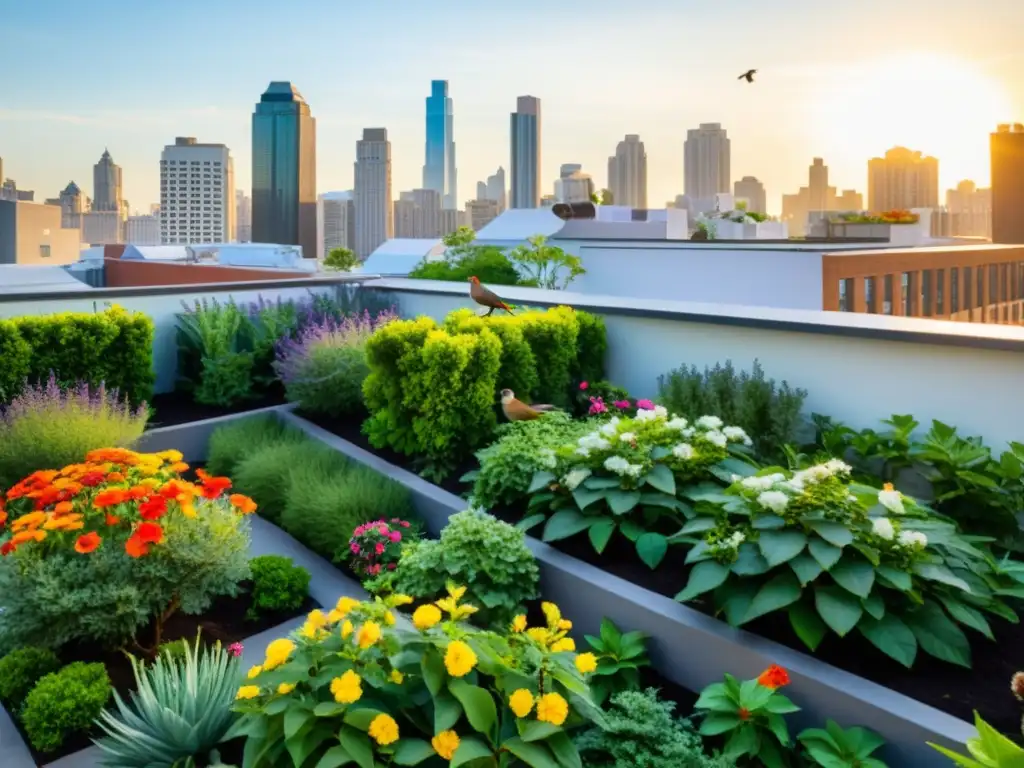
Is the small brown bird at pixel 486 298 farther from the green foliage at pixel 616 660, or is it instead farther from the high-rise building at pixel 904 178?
the high-rise building at pixel 904 178

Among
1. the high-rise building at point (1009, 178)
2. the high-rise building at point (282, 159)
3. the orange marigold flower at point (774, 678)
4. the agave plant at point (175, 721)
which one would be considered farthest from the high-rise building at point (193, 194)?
the orange marigold flower at point (774, 678)

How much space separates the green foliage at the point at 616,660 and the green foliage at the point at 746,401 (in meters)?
1.74

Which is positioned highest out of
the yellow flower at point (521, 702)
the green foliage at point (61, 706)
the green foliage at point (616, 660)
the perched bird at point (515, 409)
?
the perched bird at point (515, 409)

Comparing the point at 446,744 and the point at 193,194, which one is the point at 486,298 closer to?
the point at 446,744

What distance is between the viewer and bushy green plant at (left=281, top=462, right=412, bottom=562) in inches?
191

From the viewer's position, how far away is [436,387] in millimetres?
5371

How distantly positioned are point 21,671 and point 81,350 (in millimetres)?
3527

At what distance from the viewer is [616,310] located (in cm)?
635

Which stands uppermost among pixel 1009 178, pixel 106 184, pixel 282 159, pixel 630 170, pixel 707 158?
pixel 282 159

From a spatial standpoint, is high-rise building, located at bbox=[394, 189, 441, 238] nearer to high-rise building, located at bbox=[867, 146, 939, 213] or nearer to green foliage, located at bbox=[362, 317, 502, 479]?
high-rise building, located at bbox=[867, 146, 939, 213]

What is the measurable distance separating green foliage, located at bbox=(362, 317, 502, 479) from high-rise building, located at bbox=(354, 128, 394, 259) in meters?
80.7

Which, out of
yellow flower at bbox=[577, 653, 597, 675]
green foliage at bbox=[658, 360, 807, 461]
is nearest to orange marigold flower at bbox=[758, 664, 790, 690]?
yellow flower at bbox=[577, 653, 597, 675]

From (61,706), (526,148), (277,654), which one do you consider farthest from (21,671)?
(526,148)

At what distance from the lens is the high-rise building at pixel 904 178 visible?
2721 inches
